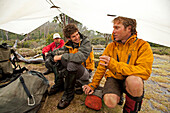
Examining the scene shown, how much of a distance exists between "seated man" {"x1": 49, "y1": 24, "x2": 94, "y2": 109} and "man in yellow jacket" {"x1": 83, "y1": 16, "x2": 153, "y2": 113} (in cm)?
33

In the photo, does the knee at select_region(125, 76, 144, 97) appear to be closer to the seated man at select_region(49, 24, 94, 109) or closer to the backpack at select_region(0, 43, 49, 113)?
the seated man at select_region(49, 24, 94, 109)

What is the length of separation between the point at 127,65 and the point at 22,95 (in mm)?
1457

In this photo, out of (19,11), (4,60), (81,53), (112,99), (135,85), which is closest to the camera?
(135,85)

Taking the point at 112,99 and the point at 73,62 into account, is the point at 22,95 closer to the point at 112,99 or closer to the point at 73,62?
the point at 73,62

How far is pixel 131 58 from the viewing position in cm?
108

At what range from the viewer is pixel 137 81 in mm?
870

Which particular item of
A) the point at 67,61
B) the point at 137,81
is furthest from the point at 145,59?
the point at 67,61

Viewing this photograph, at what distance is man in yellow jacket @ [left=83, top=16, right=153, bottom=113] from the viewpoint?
920 mm

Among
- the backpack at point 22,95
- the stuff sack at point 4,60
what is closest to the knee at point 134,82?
the backpack at point 22,95

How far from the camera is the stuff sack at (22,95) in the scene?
103 centimetres

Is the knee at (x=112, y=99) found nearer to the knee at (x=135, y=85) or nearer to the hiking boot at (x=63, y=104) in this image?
the knee at (x=135, y=85)

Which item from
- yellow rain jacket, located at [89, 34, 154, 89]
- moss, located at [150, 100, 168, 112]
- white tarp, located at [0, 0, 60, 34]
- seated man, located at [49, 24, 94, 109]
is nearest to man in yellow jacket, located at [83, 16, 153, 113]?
yellow rain jacket, located at [89, 34, 154, 89]

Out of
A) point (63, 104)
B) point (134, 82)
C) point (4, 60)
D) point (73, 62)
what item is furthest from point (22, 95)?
point (4, 60)

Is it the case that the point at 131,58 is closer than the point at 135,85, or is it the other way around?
the point at 135,85
